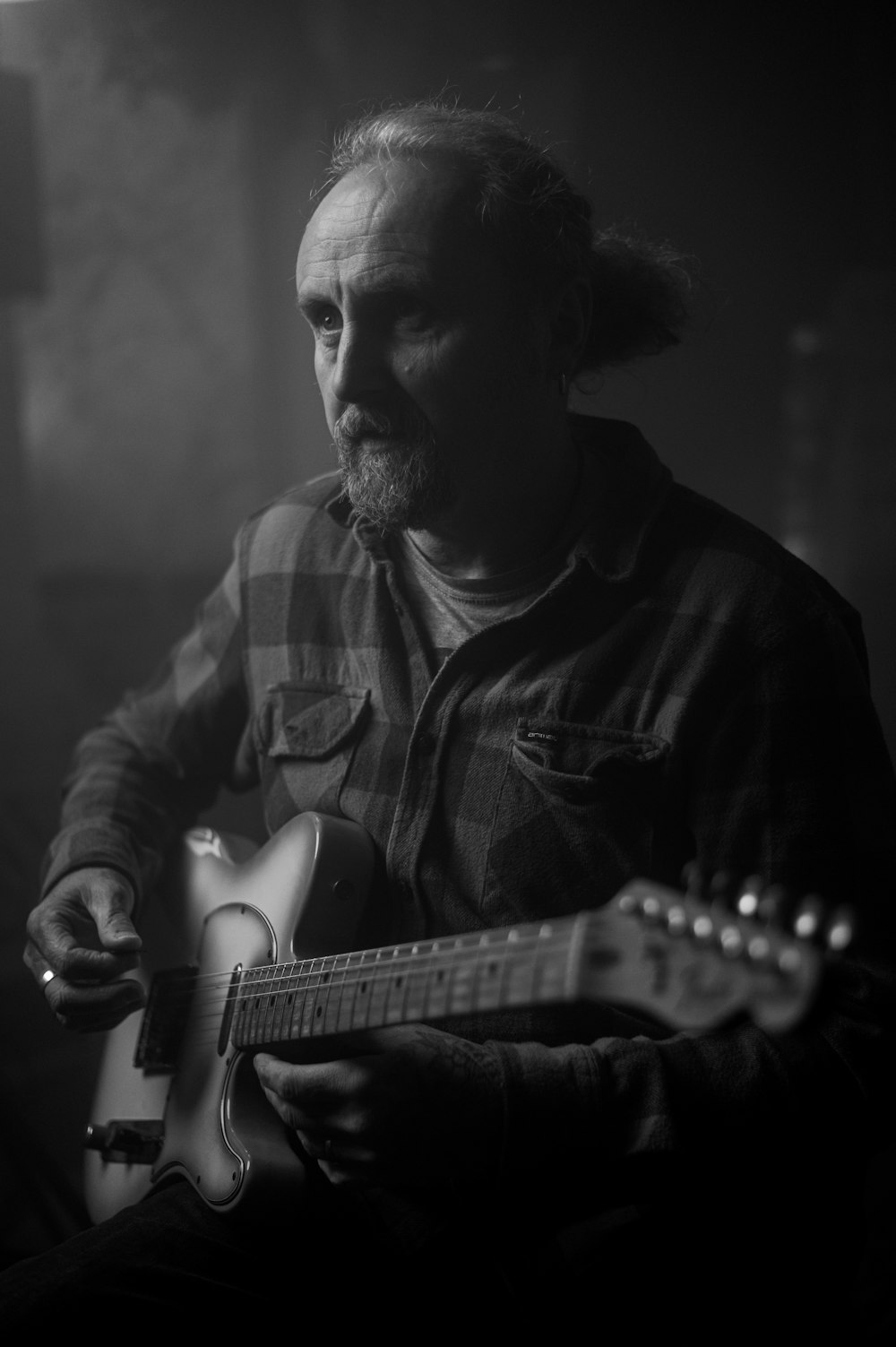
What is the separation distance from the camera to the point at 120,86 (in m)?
1.62

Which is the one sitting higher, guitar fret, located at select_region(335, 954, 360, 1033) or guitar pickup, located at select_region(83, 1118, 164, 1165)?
guitar fret, located at select_region(335, 954, 360, 1033)

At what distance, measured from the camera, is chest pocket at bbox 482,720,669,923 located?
1.04 meters

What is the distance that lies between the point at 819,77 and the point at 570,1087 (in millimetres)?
1083

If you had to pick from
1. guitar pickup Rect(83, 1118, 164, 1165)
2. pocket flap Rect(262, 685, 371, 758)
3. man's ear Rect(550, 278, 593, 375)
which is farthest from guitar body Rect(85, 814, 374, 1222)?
man's ear Rect(550, 278, 593, 375)

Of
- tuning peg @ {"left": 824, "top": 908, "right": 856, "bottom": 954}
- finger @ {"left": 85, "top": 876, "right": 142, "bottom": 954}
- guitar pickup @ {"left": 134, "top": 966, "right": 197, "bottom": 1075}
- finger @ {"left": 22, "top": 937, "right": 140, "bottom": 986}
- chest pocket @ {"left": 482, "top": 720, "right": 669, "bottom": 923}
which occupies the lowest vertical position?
guitar pickup @ {"left": 134, "top": 966, "right": 197, "bottom": 1075}

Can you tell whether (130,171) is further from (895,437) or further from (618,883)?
(618,883)

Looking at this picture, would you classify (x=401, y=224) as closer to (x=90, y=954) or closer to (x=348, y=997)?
(x=348, y=997)

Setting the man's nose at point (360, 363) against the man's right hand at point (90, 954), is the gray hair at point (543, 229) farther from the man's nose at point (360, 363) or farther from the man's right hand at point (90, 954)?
the man's right hand at point (90, 954)

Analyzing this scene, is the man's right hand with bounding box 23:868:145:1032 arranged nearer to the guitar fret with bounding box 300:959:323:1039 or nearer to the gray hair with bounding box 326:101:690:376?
the guitar fret with bounding box 300:959:323:1039

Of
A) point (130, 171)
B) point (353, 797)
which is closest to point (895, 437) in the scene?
point (353, 797)

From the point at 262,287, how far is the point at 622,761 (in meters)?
0.95

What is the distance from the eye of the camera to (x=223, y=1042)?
3.64 ft

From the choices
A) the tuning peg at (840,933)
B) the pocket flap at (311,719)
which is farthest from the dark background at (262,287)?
the tuning peg at (840,933)

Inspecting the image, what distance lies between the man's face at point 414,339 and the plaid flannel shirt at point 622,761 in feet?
0.44
